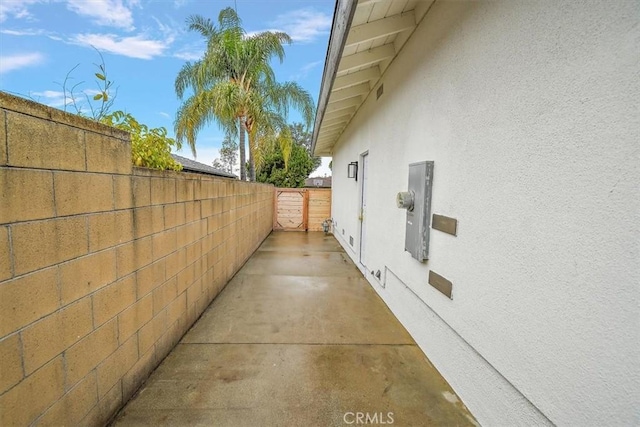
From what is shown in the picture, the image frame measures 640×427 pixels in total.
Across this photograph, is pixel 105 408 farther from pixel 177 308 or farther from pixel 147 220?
pixel 147 220

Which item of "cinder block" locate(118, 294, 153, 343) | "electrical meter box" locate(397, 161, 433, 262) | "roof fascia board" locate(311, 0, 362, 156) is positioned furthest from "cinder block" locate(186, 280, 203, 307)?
"roof fascia board" locate(311, 0, 362, 156)

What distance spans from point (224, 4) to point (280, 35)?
1910 mm

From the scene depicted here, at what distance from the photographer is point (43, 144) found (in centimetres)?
136

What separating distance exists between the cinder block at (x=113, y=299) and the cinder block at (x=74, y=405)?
0.34 metres

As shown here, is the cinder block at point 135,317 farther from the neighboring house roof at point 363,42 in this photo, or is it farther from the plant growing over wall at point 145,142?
the neighboring house roof at point 363,42

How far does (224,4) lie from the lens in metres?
8.59

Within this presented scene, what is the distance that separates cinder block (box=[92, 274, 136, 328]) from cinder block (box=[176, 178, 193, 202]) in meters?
1.02

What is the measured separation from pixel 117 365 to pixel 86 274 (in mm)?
750

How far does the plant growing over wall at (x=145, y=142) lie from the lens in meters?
2.26

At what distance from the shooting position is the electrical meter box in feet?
8.39

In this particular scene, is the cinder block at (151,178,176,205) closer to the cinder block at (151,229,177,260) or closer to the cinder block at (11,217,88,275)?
the cinder block at (151,229,177,260)

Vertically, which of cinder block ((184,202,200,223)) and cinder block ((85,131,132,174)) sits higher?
cinder block ((85,131,132,174))

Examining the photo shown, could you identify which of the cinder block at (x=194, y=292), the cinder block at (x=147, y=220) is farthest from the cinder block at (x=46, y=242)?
the cinder block at (x=194, y=292)

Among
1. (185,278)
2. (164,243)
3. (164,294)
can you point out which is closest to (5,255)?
(164,243)
